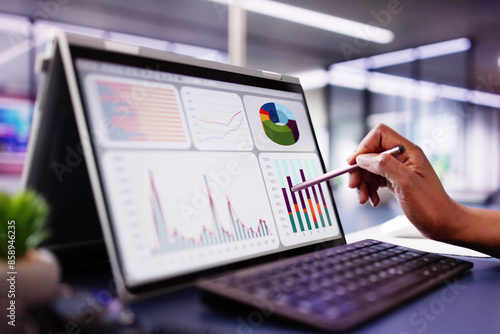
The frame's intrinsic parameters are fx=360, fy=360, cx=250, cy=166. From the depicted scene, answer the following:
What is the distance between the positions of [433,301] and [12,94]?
16.2 ft

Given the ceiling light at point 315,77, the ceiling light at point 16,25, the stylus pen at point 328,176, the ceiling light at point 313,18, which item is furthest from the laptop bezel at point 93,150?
the ceiling light at point 315,77

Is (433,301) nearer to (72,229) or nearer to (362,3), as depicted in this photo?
(72,229)

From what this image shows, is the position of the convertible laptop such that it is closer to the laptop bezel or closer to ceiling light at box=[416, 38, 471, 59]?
the laptop bezel

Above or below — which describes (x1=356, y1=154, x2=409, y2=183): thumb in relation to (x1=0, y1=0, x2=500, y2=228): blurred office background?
below

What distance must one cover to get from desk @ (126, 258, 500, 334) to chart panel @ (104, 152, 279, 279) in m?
0.04

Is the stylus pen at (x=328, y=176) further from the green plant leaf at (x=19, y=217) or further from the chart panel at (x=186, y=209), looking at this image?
the green plant leaf at (x=19, y=217)

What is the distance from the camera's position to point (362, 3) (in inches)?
145

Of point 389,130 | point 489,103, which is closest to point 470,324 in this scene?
point 389,130

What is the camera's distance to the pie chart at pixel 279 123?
0.64m

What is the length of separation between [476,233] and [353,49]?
5.53 metres

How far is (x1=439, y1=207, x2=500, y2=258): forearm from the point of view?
0.65m

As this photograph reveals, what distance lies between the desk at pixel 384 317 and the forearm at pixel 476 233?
0.20 meters

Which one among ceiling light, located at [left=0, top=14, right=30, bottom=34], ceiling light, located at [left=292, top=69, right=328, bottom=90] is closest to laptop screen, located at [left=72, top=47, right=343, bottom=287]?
ceiling light, located at [left=0, top=14, right=30, bottom=34]

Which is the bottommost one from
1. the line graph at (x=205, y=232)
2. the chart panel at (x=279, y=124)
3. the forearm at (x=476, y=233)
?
the forearm at (x=476, y=233)
